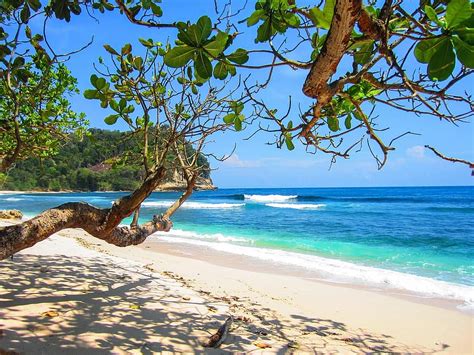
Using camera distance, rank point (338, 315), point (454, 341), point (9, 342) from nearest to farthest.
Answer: point (9, 342)
point (454, 341)
point (338, 315)

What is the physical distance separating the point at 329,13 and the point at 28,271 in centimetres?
393

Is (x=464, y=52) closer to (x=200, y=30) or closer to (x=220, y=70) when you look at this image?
(x=200, y=30)

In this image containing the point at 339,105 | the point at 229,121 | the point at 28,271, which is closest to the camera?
the point at 339,105

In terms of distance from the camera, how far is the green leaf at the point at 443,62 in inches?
40.8

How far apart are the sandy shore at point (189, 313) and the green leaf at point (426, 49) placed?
203 centimetres

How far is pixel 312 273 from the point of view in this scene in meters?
6.57

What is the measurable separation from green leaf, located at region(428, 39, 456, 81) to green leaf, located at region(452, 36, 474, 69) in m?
0.02

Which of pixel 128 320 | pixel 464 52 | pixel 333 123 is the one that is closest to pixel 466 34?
pixel 464 52

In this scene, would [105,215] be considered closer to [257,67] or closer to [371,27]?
[257,67]

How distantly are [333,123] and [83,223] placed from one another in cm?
183

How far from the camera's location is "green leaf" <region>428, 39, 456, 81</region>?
1035mm

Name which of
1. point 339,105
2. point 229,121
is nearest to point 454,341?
point 339,105

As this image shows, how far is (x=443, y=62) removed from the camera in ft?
3.46

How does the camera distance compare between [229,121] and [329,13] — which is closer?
[329,13]
